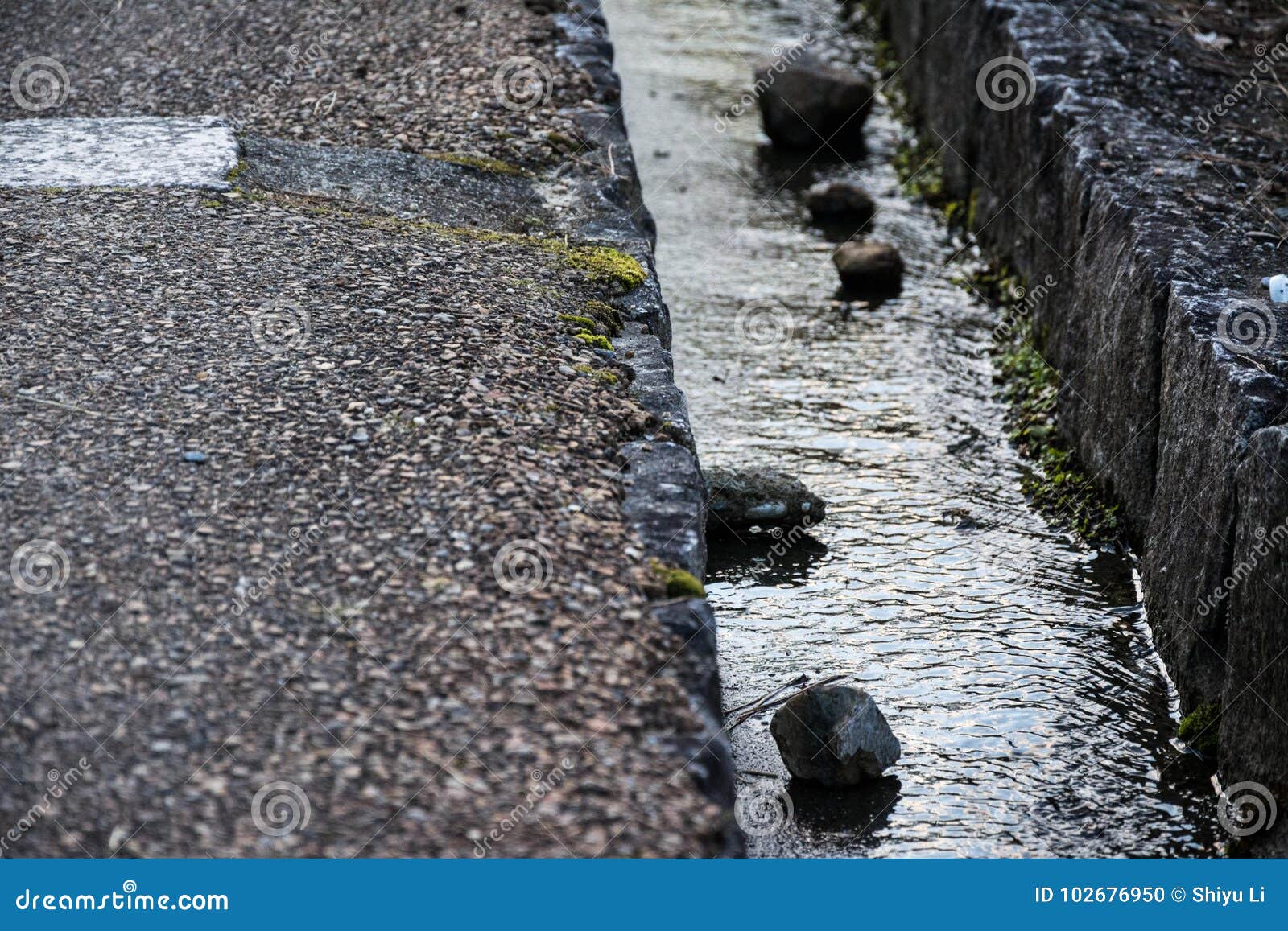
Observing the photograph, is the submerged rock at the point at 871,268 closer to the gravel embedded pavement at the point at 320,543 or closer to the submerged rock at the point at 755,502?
the submerged rock at the point at 755,502

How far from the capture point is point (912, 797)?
384cm

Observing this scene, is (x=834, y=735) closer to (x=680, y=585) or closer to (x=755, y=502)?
(x=680, y=585)

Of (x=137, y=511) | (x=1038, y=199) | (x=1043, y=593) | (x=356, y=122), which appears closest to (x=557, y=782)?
(x=137, y=511)

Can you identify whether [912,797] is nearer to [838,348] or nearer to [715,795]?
[715,795]

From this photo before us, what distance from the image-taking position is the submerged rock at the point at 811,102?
853cm

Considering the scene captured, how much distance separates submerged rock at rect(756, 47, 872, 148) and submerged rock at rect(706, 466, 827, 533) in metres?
4.02

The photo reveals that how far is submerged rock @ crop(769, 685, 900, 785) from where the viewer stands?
3.82 m

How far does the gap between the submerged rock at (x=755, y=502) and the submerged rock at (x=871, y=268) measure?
2.18 meters

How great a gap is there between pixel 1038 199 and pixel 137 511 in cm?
443

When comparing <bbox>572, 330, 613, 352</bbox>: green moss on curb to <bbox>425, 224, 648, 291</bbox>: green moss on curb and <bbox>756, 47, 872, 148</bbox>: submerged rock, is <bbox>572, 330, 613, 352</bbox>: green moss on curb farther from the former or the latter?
<bbox>756, 47, 872, 148</bbox>: submerged rock

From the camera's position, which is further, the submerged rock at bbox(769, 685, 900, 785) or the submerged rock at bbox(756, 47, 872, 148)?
the submerged rock at bbox(756, 47, 872, 148)

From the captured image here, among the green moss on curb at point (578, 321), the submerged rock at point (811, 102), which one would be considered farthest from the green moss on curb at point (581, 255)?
the submerged rock at point (811, 102)

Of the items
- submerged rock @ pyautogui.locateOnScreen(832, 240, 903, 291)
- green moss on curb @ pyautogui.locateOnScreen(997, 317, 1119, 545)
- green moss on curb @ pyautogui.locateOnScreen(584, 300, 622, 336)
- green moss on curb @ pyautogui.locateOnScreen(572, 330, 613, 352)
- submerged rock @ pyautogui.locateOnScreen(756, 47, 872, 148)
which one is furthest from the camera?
submerged rock @ pyautogui.locateOnScreen(756, 47, 872, 148)

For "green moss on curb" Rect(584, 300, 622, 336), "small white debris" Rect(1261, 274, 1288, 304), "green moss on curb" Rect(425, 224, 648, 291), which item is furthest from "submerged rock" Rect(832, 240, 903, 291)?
"green moss on curb" Rect(584, 300, 622, 336)
